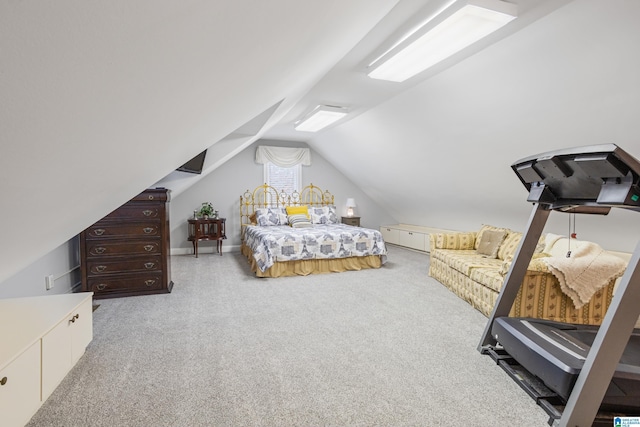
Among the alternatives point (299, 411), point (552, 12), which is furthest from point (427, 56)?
point (299, 411)

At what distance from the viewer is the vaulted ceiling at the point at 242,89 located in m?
0.57

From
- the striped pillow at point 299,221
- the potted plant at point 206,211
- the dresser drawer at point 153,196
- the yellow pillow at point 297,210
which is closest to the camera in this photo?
the dresser drawer at point 153,196

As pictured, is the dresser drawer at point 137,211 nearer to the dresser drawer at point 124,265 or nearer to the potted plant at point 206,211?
the dresser drawer at point 124,265

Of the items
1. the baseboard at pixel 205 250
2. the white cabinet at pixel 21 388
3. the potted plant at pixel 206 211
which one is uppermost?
the potted plant at pixel 206 211

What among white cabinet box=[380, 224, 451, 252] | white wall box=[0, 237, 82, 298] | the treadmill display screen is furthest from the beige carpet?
white cabinet box=[380, 224, 451, 252]

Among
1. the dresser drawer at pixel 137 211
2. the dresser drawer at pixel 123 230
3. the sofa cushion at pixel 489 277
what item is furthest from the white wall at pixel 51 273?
the sofa cushion at pixel 489 277

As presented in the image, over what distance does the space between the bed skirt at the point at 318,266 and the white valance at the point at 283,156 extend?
2871 mm

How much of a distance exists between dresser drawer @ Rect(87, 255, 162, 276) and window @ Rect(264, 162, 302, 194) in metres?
3.75

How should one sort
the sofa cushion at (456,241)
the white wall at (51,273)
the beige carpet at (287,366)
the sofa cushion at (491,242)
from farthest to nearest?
the sofa cushion at (456,241) < the sofa cushion at (491,242) < the white wall at (51,273) < the beige carpet at (287,366)

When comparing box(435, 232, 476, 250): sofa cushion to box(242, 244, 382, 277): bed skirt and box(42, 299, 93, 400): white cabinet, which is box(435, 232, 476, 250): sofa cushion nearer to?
box(242, 244, 382, 277): bed skirt

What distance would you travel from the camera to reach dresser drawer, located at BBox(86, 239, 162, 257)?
152 inches

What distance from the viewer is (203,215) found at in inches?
267

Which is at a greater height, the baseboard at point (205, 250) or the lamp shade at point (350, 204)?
the lamp shade at point (350, 204)

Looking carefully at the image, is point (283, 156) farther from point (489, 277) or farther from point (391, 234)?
point (489, 277)
